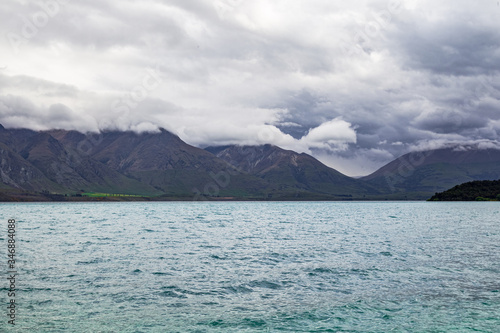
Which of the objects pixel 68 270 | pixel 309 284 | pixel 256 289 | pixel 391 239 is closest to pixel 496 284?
pixel 309 284

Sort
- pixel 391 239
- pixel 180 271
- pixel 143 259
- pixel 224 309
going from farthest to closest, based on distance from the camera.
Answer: pixel 391 239, pixel 143 259, pixel 180 271, pixel 224 309

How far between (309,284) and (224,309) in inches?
419

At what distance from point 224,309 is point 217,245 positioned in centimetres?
3667

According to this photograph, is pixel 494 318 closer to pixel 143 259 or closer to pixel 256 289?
pixel 256 289

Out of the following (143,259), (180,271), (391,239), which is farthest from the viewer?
(391,239)

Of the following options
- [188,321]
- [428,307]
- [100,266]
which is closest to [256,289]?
[188,321]

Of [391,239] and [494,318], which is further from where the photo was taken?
[391,239]

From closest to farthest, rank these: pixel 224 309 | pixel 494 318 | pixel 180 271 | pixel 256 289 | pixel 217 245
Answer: pixel 494 318, pixel 224 309, pixel 256 289, pixel 180 271, pixel 217 245

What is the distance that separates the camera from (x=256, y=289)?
3328cm

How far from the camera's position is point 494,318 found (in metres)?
25.5

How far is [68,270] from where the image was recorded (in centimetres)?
4125

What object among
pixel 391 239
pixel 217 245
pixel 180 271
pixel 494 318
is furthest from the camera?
pixel 391 239

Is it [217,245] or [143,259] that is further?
[217,245]

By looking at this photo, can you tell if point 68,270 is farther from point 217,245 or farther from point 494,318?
point 494,318
